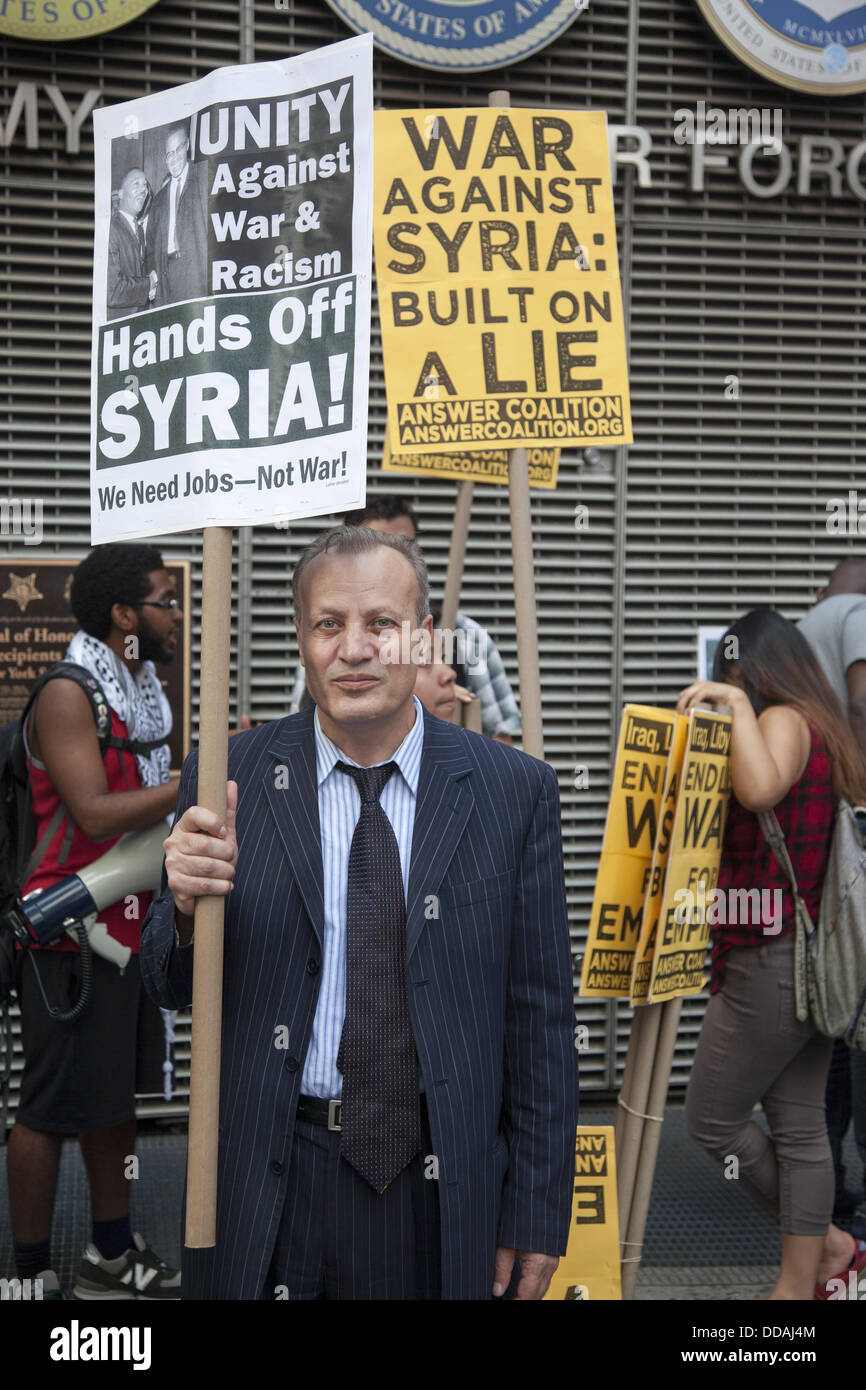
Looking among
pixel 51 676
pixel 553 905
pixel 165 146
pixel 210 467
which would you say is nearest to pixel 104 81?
pixel 51 676

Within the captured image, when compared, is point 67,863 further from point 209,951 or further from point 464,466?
point 209,951

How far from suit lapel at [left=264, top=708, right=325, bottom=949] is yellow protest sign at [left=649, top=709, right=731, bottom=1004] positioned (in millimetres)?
1258

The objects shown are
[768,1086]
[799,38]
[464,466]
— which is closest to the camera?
[768,1086]

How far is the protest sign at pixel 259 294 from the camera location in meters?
2.32

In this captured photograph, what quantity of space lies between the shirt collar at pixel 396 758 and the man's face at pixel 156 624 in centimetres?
181

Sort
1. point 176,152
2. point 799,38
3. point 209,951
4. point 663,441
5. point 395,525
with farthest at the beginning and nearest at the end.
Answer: point 663,441
point 799,38
point 395,525
point 176,152
point 209,951

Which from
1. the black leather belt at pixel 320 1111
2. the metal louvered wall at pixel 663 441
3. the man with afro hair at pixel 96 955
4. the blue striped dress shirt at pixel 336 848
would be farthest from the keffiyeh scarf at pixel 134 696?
the black leather belt at pixel 320 1111

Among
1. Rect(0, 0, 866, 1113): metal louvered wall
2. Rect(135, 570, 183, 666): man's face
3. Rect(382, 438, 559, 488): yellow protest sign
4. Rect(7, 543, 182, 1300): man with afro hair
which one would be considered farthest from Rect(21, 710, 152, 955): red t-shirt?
Rect(0, 0, 866, 1113): metal louvered wall

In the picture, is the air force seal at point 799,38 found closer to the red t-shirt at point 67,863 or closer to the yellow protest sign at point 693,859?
the yellow protest sign at point 693,859

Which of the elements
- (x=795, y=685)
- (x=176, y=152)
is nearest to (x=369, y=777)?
(x=176, y=152)

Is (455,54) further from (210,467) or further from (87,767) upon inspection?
(210,467)

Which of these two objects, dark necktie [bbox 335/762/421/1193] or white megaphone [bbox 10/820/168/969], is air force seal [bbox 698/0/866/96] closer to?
white megaphone [bbox 10/820/168/969]

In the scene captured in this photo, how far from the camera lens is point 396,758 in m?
2.61

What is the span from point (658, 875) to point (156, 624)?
1851 millimetres
